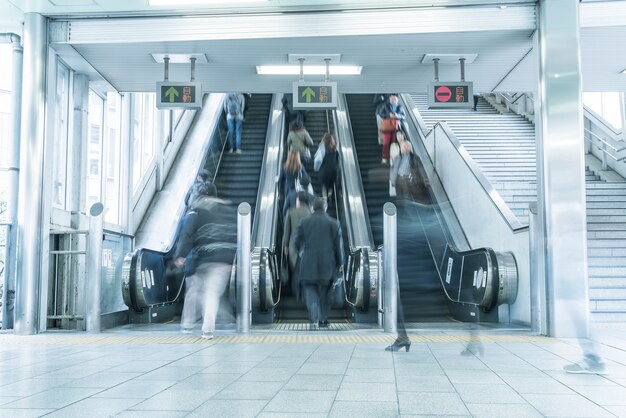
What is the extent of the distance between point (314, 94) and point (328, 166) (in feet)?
9.83

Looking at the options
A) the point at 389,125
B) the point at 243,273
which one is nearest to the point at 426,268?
the point at 389,125

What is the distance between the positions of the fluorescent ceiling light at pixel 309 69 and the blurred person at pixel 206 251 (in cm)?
278

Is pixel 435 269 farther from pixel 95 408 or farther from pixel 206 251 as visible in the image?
pixel 95 408

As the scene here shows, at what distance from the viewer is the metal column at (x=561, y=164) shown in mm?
6438

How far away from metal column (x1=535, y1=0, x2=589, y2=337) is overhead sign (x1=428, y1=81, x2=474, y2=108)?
5.38 ft

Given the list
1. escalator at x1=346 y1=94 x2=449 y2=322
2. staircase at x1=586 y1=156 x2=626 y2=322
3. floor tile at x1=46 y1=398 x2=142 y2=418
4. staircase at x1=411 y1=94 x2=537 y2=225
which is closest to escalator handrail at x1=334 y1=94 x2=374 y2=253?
escalator at x1=346 y1=94 x2=449 y2=322

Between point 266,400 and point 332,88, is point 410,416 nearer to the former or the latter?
point 266,400

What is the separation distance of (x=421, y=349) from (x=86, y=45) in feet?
16.8

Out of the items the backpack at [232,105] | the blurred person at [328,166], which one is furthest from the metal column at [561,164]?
the backpack at [232,105]

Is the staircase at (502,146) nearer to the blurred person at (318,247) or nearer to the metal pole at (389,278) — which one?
the metal pole at (389,278)

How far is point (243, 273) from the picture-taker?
7.07m

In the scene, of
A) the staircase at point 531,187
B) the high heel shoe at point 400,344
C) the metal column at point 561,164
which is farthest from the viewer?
the staircase at point 531,187

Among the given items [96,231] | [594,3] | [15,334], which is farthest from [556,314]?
[15,334]

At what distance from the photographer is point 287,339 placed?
21.0 ft
